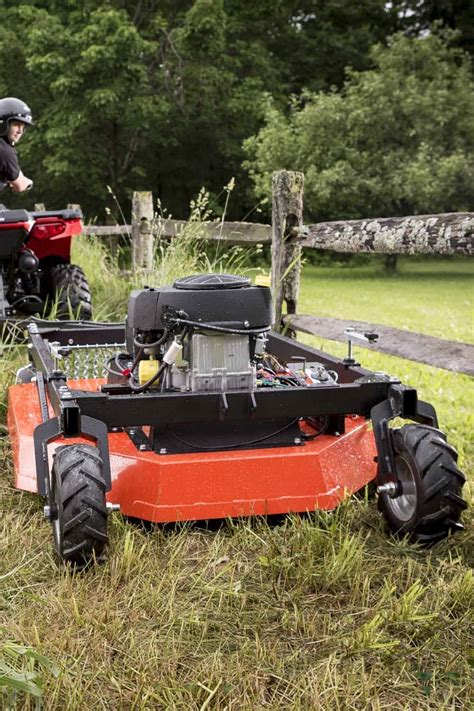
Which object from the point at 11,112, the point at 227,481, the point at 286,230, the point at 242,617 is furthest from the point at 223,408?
the point at 11,112

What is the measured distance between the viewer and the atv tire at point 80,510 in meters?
2.35

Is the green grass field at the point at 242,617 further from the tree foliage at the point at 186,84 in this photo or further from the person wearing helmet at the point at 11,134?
the tree foliage at the point at 186,84

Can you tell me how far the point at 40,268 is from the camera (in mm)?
5766

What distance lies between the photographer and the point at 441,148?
59.3ft

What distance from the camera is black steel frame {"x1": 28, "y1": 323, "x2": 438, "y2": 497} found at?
2521mm

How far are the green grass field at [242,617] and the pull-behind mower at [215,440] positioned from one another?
9cm

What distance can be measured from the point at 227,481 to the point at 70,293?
3079 millimetres

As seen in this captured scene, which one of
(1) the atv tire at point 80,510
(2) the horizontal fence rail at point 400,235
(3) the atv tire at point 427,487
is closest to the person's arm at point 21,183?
(2) the horizontal fence rail at point 400,235

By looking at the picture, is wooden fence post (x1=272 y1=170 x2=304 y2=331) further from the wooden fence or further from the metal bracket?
the metal bracket

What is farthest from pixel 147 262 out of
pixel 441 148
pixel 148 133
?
pixel 148 133

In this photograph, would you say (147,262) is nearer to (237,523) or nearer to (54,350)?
(54,350)

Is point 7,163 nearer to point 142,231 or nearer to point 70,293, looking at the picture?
point 70,293

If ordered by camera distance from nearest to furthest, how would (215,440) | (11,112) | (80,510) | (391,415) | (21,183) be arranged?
(80,510), (391,415), (215,440), (11,112), (21,183)

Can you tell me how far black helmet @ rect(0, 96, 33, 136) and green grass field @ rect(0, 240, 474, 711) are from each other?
3.20 meters
